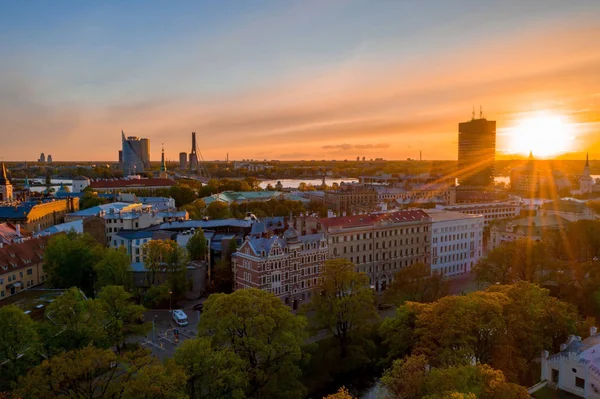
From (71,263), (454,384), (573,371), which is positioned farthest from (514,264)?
(71,263)

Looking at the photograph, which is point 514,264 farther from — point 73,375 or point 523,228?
point 73,375

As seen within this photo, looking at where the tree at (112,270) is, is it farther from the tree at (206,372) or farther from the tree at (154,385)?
the tree at (154,385)

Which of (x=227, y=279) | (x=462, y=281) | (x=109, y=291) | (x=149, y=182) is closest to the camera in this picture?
(x=109, y=291)

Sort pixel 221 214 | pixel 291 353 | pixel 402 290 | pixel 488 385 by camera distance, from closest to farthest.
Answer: pixel 488 385, pixel 291 353, pixel 402 290, pixel 221 214

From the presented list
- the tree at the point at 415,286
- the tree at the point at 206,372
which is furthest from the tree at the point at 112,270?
the tree at the point at 415,286

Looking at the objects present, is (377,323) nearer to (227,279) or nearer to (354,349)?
(354,349)

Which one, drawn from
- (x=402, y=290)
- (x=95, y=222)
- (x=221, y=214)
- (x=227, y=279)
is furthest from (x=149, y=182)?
(x=402, y=290)

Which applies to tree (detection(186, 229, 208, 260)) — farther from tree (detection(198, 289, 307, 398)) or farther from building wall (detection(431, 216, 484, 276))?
building wall (detection(431, 216, 484, 276))

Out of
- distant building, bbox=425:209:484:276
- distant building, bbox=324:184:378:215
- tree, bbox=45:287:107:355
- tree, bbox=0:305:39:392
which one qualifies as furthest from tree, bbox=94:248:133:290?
distant building, bbox=324:184:378:215
